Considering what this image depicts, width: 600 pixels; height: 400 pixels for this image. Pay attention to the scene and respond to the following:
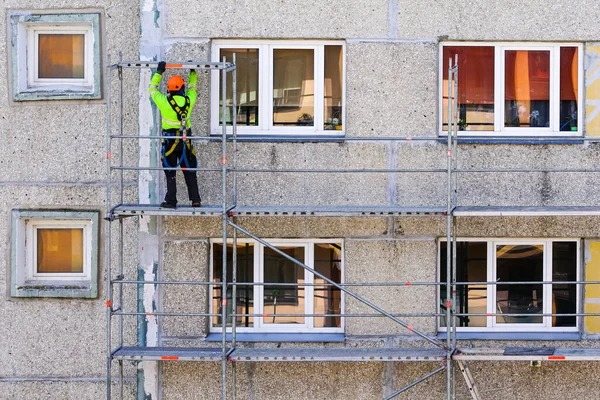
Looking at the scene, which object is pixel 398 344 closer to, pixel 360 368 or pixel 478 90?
pixel 360 368

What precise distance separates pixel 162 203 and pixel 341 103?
2.21 m

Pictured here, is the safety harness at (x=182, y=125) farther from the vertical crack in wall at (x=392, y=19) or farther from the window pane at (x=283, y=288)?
the vertical crack in wall at (x=392, y=19)

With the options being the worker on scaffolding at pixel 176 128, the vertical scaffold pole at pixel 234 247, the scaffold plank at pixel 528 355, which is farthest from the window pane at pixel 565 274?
the worker on scaffolding at pixel 176 128

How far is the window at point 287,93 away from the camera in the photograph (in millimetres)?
9289

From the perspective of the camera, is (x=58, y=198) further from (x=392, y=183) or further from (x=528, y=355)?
(x=528, y=355)

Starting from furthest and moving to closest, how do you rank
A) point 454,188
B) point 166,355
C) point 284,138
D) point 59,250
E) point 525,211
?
point 59,250, point 284,138, point 454,188, point 166,355, point 525,211

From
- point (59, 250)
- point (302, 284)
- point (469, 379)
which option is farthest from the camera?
point (59, 250)

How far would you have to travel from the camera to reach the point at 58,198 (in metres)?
9.39

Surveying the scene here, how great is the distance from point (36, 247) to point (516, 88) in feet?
18.2

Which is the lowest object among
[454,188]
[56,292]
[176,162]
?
[56,292]

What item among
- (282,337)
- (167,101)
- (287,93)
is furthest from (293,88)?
(282,337)

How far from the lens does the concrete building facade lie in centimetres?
909

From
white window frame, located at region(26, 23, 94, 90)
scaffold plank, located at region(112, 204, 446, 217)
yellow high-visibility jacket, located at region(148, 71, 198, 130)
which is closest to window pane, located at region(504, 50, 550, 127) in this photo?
scaffold plank, located at region(112, 204, 446, 217)

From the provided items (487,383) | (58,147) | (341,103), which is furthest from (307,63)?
(487,383)
